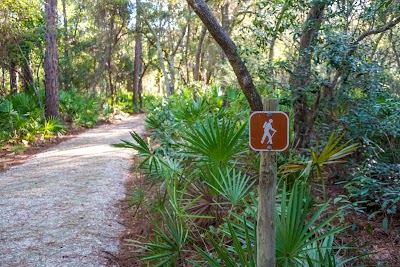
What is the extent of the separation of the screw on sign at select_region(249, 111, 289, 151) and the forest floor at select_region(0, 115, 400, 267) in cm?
128

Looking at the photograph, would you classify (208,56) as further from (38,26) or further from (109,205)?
(109,205)

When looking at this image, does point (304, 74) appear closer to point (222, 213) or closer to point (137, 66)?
point (222, 213)

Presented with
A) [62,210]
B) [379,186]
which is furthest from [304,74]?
[62,210]

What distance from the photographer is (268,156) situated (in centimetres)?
241

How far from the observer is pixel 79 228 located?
17.1 feet

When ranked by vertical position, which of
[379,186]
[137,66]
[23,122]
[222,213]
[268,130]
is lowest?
[222,213]

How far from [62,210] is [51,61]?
32.6 ft

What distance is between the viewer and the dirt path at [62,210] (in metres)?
4.46

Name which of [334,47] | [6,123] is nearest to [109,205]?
[334,47]

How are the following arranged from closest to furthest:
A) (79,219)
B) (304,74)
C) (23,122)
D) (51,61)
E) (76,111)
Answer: (79,219) < (304,74) < (23,122) < (51,61) < (76,111)

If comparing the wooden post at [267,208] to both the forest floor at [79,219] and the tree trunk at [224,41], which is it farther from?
the tree trunk at [224,41]

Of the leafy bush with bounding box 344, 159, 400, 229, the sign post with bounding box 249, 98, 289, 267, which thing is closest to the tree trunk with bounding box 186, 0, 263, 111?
the leafy bush with bounding box 344, 159, 400, 229

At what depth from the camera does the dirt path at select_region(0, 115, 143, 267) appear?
14.6 feet

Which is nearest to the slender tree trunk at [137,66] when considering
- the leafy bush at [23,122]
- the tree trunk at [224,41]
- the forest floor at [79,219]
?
the leafy bush at [23,122]
